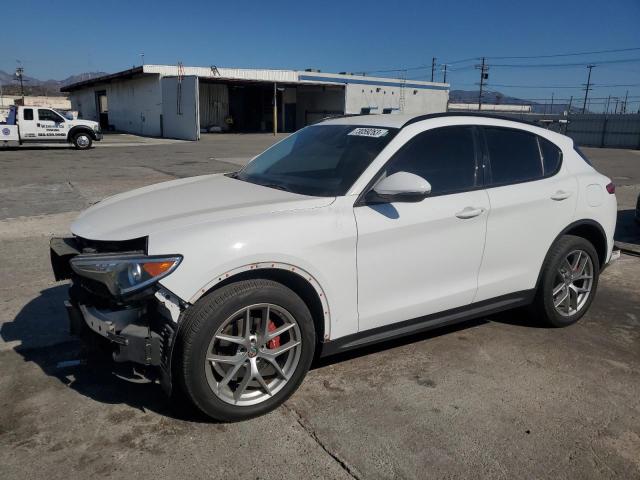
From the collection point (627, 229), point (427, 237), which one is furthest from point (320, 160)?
point (627, 229)

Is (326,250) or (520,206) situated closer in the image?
(326,250)

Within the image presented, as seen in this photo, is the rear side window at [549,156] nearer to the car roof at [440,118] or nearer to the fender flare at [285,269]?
the car roof at [440,118]

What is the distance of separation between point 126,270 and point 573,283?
3673mm

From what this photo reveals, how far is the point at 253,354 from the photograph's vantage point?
2.99 m

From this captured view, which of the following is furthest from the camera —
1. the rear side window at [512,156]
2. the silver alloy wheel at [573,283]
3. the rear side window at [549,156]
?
the silver alloy wheel at [573,283]

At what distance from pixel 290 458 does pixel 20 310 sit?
3155mm

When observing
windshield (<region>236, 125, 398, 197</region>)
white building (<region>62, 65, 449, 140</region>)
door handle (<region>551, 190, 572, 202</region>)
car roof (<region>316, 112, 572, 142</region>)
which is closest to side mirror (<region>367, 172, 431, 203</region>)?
windshield (<region>236, 125, 398, 197</region>)

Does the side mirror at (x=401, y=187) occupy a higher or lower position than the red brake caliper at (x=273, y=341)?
higher

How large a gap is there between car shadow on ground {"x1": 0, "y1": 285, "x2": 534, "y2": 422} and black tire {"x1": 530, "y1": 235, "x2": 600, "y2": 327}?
0.24 metres

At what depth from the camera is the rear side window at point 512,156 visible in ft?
13.1

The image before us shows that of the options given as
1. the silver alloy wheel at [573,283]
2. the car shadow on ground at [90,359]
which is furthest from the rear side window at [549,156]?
the car shadow on ground at [90,359]

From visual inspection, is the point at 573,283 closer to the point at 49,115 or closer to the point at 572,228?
the point at 572,228

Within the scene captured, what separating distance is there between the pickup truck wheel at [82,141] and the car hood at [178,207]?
71.1 ft

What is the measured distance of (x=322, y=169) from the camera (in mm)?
3764
